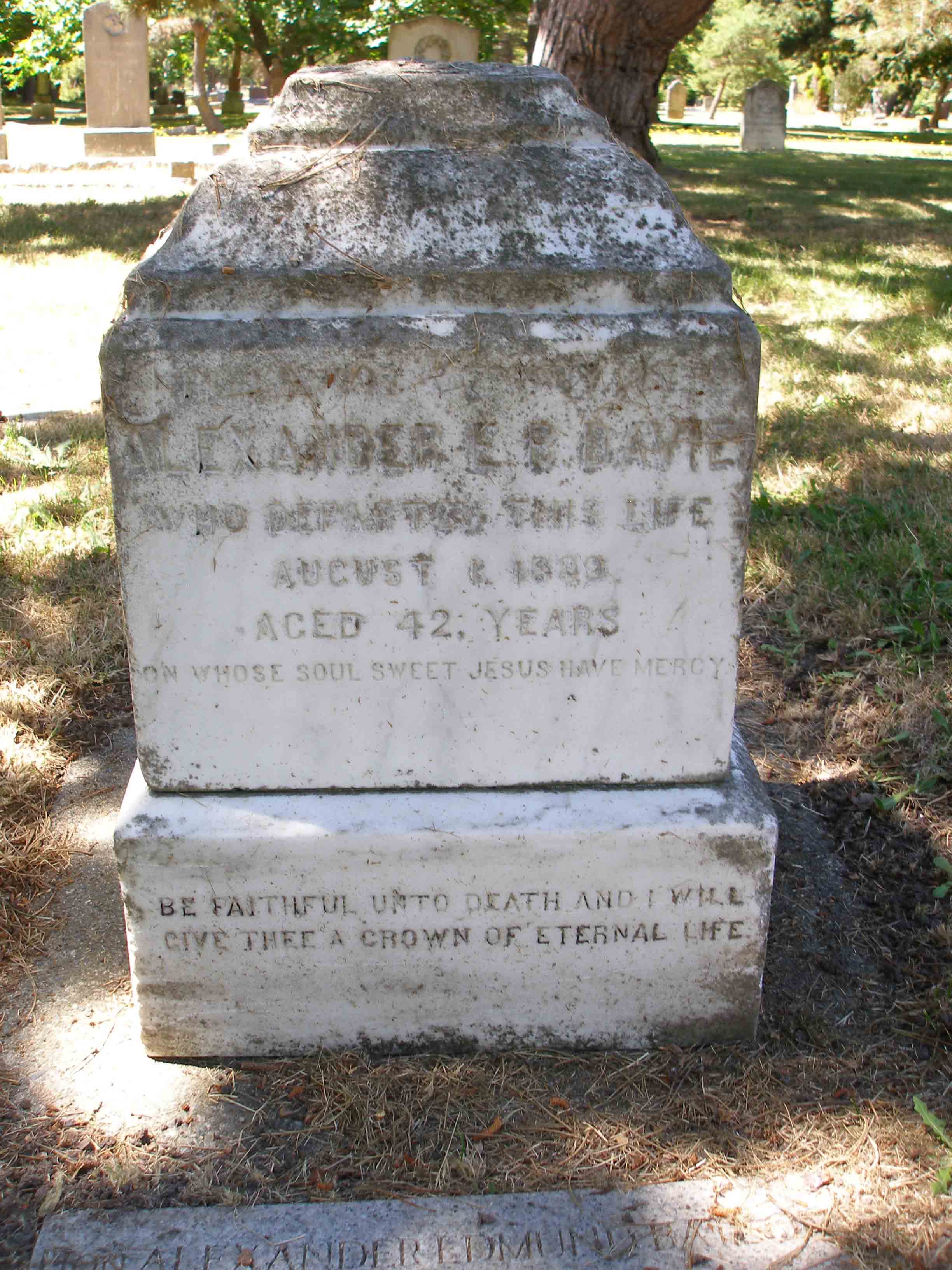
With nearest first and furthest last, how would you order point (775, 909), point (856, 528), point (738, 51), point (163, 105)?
point (775, 909), point (856, 528), point (163, 105), point (738, 51)

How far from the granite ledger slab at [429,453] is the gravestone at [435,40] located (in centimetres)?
1969

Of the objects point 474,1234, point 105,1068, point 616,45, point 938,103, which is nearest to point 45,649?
point 105,1068

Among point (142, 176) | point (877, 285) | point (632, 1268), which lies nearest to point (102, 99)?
point (142, 176)

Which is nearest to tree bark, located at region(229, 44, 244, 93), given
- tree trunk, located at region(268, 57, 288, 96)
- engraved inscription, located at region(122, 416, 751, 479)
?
tree trunk, located at region(268, 57, 288, 96)

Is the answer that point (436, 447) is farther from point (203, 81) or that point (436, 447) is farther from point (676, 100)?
point (676, 100)

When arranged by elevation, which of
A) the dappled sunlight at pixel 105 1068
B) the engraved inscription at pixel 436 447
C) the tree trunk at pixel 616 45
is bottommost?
the dappled sunlight at pixel 105 1068

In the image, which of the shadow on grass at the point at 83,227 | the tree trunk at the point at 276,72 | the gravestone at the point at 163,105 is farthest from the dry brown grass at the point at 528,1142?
the gravestone at the point at 163,105

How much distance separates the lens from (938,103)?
134ft

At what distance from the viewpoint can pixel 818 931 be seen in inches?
98.0

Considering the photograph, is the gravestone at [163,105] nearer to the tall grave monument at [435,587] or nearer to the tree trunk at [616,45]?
the tree trunk at [616,45]

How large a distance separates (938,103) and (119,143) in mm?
33038

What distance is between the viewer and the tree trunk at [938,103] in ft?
130

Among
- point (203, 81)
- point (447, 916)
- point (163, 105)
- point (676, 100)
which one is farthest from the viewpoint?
point (676, 100)

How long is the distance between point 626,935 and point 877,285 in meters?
7.07
